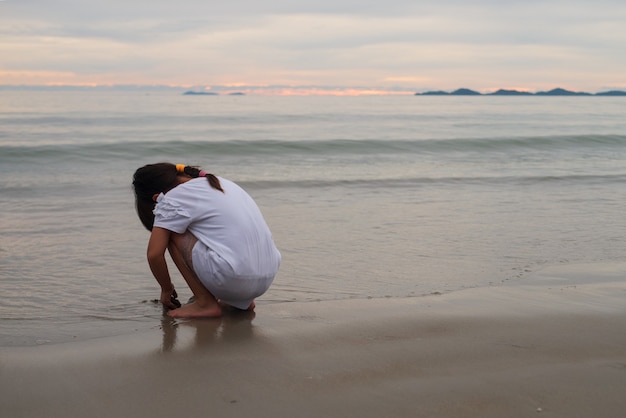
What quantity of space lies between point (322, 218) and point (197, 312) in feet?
13.7

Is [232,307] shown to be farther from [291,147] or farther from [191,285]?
[291,147]

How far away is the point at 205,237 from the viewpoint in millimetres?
4195

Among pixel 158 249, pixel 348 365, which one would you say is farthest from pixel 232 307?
pixel 348 365

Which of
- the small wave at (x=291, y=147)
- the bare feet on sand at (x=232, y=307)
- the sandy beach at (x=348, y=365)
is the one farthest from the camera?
the small wave at (x=291, y=147)

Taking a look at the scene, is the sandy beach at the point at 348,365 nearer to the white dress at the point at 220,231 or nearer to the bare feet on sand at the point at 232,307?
the bare feet on sand at the point at 232,307

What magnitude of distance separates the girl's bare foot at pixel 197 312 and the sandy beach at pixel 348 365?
0.09 meters

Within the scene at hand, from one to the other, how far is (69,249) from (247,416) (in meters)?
4.24

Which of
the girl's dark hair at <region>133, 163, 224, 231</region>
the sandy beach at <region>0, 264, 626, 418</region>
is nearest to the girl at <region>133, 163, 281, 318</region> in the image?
the girl's dark hair at <region>133, 163, 224, 231</region>

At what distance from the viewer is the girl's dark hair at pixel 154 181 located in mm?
4234

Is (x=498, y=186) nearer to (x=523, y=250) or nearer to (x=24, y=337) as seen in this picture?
(x=523, y=250)

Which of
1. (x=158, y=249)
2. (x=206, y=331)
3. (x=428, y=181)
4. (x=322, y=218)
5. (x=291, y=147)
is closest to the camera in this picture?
(x=206, y=331)

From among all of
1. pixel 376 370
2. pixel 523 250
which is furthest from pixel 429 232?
pixel 376 370

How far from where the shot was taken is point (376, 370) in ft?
10.6

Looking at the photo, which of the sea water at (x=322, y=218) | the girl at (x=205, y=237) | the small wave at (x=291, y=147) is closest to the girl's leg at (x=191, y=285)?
the girl at (x=205, y=237)
